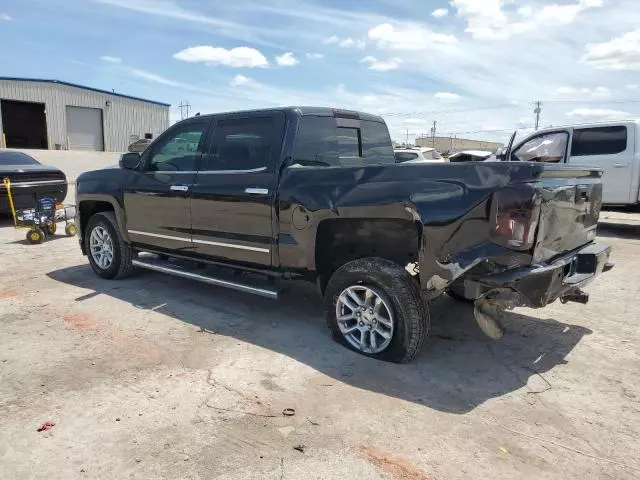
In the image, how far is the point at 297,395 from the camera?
3408 millimetres

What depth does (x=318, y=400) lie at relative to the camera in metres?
3.34

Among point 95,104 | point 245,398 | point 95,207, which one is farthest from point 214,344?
point 95,104

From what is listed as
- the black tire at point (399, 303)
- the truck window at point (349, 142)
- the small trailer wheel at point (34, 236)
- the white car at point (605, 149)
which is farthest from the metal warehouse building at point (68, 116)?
the black tire at point (399, 303)

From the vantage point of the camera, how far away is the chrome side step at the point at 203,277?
181 inches

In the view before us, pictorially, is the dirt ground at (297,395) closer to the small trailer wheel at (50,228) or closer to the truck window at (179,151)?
the truck window at (179,151)

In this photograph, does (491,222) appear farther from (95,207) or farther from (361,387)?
(95,207)

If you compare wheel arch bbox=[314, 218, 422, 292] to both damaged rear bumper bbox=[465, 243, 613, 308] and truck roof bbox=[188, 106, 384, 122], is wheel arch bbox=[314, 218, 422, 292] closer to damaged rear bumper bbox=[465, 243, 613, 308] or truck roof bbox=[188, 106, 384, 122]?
damaged rear bumper bbox=[465, 243, 613, 308]

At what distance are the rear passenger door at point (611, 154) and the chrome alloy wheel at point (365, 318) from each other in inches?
295

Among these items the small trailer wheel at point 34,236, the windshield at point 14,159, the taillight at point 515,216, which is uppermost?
the windshield at point 14,159

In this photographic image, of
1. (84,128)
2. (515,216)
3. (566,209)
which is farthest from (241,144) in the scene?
(84,128)

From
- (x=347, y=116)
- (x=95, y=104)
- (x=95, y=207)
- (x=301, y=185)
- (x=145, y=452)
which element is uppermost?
(x=95, y=104)

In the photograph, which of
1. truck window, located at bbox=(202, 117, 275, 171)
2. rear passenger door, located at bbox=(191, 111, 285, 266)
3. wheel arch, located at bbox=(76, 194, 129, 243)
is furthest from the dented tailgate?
wheel arch, located at bbox=(76, 194, 129, 243)

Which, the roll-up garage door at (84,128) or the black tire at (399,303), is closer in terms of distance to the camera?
the black tire at (399,303)

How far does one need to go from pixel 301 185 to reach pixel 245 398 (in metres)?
1.75
